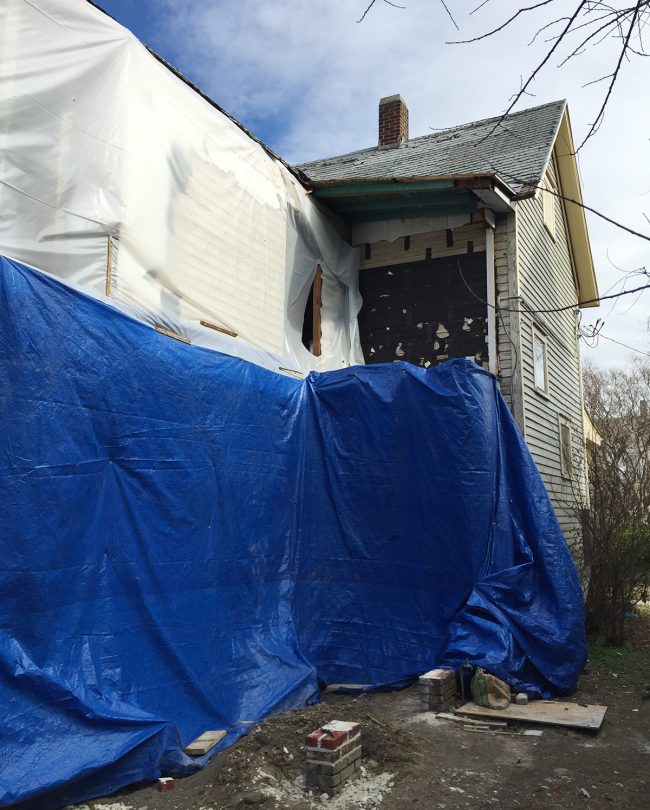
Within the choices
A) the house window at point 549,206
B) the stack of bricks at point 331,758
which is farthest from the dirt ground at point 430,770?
the house window at point 549,206

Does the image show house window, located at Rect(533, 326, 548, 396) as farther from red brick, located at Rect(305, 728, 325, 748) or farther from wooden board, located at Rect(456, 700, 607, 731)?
red brick, located at Rect(305, 728, 325, 748)

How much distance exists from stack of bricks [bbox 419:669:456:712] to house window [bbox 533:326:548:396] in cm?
526

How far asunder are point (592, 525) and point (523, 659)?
3216 mm

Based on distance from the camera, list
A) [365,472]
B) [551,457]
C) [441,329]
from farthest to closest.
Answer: [551,457], [441,329], [365,472]

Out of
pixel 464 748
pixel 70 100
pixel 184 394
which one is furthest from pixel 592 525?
pixel 70 100

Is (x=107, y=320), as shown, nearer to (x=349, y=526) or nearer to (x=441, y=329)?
(x=349, y=526)

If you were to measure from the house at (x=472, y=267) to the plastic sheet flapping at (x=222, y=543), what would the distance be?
91.5 inches

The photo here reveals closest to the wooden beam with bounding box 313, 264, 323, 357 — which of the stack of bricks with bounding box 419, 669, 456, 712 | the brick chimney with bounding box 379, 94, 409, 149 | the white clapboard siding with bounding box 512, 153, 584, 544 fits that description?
the white clapboard siding with bounding box 512, 153, 584, 544

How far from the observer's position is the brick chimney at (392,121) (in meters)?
14.0

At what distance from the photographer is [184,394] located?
17.7ft

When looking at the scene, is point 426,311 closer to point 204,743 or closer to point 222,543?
point 222,543

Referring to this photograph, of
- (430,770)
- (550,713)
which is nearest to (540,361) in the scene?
(550,713)

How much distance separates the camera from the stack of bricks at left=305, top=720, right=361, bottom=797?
13.3ft

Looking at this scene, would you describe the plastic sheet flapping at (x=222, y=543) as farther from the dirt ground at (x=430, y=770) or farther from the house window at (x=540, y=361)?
the house window at (x=540, y=361)
